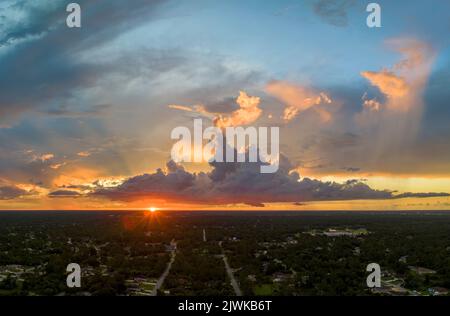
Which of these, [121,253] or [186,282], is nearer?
[186,282]

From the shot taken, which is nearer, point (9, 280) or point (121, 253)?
point (9, 280)

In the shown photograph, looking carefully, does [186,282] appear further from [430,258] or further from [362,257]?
[430,258]

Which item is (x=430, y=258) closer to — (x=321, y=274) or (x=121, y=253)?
(x=321, y=274)
